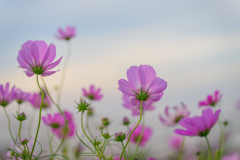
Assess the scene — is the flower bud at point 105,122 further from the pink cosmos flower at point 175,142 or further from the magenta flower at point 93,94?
the pink cosmos flower at point 175,142

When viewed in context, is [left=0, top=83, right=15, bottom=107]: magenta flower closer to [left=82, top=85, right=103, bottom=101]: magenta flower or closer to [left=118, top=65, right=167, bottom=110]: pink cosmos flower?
[left=118, top=65, right=167, bottom=110]: pink cosmos flower

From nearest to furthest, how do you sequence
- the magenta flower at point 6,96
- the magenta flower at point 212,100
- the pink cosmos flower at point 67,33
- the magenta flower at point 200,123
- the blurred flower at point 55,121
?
the magenta flower at point 200,123
the magenta flower at point 6,96
the magenta flower at point 212,100
the blurred flower at point 55,121
the pink cosmos flower at point 67,33

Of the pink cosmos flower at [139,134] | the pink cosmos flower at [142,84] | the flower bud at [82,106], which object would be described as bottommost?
the pink cosmos flower at [139,134]

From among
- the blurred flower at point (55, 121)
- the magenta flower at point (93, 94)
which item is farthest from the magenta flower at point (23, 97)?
the magenta flower at point (93, 94)

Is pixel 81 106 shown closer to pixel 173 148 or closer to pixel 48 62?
pixel 48 62

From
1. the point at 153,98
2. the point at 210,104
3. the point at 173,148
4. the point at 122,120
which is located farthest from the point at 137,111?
the point at 173,148
